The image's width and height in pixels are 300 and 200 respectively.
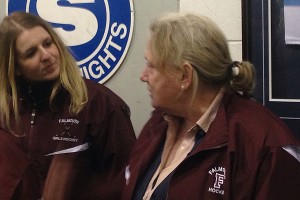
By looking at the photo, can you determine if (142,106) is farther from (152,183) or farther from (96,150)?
(152,183)

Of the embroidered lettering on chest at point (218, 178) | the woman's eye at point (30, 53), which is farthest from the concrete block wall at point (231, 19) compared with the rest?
the embroidered lettering on chest at point (218, 178)

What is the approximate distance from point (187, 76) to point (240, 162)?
29cm

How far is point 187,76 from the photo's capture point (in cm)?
155

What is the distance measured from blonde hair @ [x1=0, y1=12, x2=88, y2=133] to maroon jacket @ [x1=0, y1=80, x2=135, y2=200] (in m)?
0.04

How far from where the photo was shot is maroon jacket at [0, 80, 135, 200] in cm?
196

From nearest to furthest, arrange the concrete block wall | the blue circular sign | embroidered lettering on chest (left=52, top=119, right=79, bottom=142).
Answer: embroidered lettering on chest (left=52, top=119, right=79, bottom=142) < the concrete block wall < the blue circular sign

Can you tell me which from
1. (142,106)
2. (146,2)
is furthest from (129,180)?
(146,2)

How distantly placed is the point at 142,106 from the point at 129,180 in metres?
0.76

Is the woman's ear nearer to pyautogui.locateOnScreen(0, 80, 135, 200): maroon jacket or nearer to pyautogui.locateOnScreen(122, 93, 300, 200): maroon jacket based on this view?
pyautogui.locateOnScreen(122, 93, 300, 200): maroon jacket

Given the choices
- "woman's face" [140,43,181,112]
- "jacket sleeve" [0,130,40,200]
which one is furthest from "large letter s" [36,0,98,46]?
"woman's face" [140,43,181,112]

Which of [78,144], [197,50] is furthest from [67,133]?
[197,50]

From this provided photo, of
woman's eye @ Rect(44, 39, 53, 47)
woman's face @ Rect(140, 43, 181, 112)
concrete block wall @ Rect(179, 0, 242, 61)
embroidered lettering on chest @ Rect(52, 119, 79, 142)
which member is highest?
concrete block wall @ Rect(179, 0, 242, 61)

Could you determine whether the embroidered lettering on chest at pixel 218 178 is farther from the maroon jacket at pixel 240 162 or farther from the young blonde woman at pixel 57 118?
the young blonde woman at pixel 57 118

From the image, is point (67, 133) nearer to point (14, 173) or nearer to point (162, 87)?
point (14, 173)
